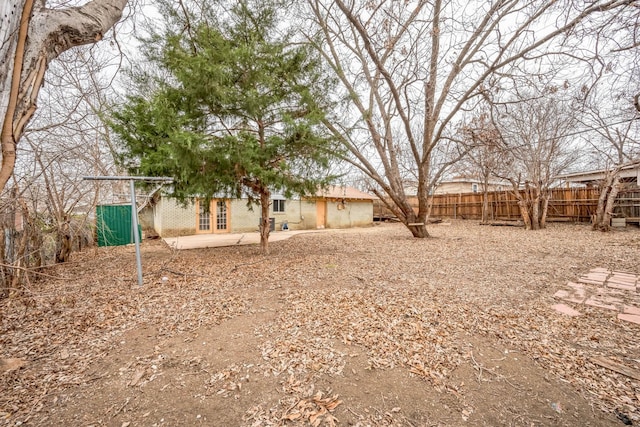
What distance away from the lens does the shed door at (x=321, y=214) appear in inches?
634

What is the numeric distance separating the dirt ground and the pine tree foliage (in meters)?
2.37

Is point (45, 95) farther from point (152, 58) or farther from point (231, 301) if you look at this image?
point (231, 301)

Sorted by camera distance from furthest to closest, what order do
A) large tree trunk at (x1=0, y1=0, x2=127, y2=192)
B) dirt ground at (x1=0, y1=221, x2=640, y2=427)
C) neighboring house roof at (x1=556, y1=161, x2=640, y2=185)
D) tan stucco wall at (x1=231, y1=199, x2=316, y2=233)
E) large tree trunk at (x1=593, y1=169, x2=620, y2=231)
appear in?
tan stucco wall at (x1=231, y1=199, x2=316, y2=233) < neighboring house roof at (x1=556, y1=161, x2=640, y2=185) < large tree trunk at (x1=593, y1=169, x2=620, y2=231) < dirt ground at (x1=0, y1=221, x2=640, y2=427) < large tree trunk at (x1=0, y1=0, x2=127, y2=192)

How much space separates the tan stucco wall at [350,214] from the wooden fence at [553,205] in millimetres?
5777

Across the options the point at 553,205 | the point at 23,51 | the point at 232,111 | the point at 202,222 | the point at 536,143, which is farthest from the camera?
the point at 553,205

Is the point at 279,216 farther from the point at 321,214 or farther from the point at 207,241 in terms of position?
the point at 207,241

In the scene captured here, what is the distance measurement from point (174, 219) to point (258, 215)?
3.96 meters

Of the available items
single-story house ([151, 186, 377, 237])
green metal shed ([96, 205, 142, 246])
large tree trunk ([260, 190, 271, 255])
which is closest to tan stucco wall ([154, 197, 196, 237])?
single-story house ([151, 186, 377, 237])

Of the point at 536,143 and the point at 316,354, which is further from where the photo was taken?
the point at 536,143

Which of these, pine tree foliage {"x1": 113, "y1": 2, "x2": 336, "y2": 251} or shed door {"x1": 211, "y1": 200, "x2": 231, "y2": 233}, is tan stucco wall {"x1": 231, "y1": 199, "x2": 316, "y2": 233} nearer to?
shed door {"x1": 211, "y1": 200, "x2": 231, "y2": 233}

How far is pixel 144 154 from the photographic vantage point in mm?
5859

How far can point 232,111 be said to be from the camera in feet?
18.4

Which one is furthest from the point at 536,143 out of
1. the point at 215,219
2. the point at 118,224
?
the point at 118,224

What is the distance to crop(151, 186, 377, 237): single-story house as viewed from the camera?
11.8m
